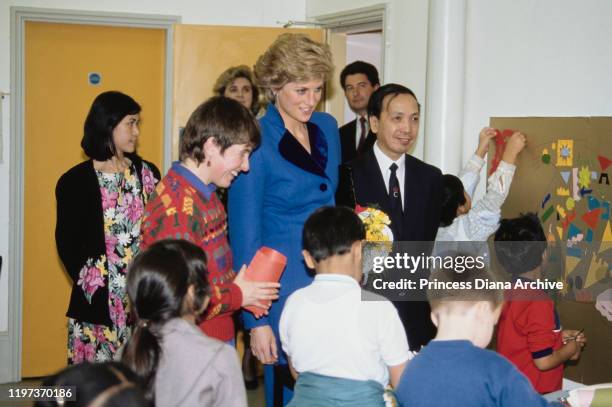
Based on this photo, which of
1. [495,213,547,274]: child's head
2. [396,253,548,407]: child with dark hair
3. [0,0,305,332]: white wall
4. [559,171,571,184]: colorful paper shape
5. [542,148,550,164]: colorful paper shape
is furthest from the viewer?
[0,0,305,332]: white wall

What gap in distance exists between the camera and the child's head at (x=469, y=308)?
190 cm

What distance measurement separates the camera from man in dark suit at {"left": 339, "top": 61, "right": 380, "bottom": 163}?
4707 millimetres

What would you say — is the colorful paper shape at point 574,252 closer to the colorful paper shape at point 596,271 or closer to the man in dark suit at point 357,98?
the colorful paper shape at point 596,271

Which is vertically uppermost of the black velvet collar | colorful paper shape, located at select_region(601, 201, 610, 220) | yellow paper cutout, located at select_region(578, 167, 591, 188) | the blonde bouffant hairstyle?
the blonde bouffant hairstyle

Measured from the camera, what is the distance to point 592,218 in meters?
3.33

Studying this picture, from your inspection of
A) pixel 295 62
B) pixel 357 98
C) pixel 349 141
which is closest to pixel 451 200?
pixel 295 62

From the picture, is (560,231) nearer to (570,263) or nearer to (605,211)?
(570,263)

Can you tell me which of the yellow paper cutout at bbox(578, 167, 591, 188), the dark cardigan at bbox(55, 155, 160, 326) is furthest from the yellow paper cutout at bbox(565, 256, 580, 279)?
the dark cardigan at bbox(55, 155, 160, 326)

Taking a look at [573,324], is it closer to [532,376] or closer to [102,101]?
[532,376]

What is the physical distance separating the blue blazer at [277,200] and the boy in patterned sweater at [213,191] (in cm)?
8

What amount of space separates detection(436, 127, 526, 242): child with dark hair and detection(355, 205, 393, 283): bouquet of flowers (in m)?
0.80

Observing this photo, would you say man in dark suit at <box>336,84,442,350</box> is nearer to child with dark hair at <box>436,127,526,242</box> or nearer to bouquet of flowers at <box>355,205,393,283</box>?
bouquet of flowers at <box>355,205,393,283</box>

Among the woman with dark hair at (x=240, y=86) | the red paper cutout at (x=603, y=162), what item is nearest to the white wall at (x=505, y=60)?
the red paper cutout at (x=603, y=162)

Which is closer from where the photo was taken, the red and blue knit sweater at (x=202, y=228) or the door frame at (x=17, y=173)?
the red and blue knit sweater at (x=202, y=228)
